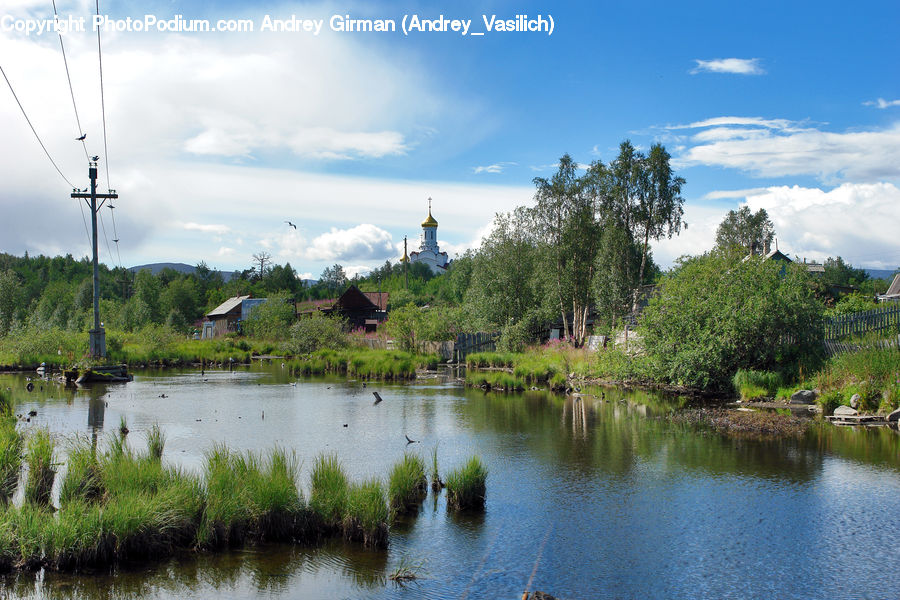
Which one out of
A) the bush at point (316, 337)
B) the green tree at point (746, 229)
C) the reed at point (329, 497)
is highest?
the green tree at point (746, 229)

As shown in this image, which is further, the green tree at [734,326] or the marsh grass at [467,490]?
the green tree at [734,326]

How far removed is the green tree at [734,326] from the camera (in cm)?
2761

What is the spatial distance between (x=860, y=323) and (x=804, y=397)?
5.98 metres

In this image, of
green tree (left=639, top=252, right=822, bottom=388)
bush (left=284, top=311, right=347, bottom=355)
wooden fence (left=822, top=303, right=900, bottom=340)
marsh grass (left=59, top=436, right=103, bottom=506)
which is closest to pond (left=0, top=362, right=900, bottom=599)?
marsh grass (left=59, top=436, right=103, bottom=506)

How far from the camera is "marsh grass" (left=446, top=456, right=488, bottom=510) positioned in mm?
13008

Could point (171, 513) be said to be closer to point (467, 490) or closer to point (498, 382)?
point (467, 490)

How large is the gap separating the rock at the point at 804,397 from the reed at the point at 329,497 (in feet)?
65.6

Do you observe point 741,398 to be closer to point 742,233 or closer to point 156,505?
point 156,505

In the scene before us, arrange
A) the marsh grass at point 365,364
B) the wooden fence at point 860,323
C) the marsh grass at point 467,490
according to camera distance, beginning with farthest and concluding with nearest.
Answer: the marsh grass at point 365,364
the wooden fence at point 860,323
the marsh grass at point 467,490

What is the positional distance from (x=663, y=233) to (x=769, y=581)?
42.7 meters

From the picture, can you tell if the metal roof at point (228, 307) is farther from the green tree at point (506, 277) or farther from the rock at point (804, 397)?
the rock at point (804, 397)

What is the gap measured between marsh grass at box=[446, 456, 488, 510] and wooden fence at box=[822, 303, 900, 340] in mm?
21523

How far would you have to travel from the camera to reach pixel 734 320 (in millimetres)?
27703

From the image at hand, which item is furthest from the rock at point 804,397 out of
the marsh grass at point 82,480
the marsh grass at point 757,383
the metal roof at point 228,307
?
the metal roof at point 228,307
